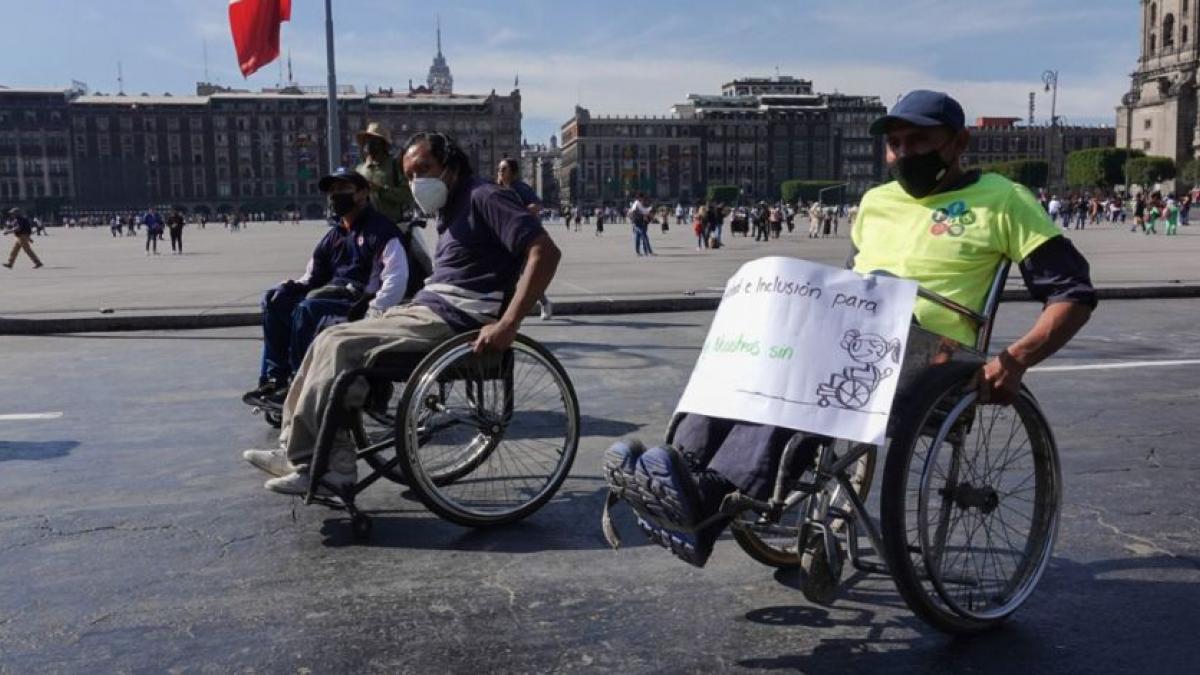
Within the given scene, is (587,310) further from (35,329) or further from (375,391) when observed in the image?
(375,391)

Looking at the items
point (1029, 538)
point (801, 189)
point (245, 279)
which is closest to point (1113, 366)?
point (1029, 538)

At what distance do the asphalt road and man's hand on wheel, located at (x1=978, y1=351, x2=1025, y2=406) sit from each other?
0.64 meters

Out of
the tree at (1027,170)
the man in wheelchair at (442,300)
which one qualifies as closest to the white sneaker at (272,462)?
the man in wheelchair at (442,300)

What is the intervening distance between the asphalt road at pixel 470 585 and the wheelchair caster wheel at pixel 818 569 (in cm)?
18

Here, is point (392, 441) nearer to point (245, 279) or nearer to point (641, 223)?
point (245, 279)

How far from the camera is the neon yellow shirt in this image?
269 centimetres

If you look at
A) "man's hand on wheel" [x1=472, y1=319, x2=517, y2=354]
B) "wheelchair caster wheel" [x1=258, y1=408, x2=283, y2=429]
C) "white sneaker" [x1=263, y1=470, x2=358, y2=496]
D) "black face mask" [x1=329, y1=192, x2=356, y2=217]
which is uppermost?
"black face mask" [x1=329, y1=192, x2=356, y2=217]

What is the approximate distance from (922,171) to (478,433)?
220 centimetres

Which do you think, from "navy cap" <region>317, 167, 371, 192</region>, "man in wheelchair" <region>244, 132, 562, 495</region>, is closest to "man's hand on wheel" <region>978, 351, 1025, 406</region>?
"man in wheelchair" <region>244, 132, 562, 495</region>

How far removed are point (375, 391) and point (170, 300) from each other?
29.8 feet

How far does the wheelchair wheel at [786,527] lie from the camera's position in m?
2.68

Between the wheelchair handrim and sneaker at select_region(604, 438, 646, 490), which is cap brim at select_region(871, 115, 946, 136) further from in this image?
sneaker at select_region(604, 438, 646, 490)

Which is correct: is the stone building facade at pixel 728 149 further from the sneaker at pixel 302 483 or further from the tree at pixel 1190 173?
the sneaker at pixel 302 483

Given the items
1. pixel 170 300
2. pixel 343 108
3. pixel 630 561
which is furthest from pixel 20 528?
pixel 343 108
